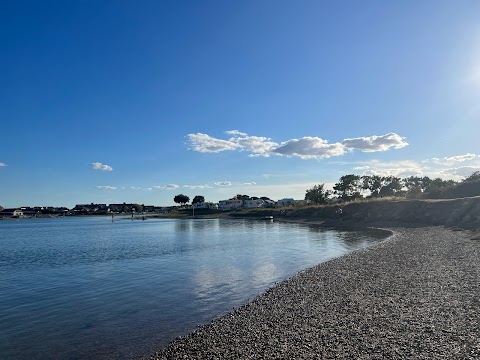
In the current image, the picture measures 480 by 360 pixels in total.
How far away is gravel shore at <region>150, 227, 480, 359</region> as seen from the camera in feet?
33.6

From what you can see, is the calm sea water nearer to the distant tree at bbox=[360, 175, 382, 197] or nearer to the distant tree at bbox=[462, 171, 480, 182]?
the distant tree at bbox=[462, 171, 480, 182]

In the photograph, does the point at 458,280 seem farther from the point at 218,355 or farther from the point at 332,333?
the point at 218,355

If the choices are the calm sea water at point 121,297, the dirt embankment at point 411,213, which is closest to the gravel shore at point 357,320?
the calm sea water at point 121,297

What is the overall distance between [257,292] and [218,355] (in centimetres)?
957

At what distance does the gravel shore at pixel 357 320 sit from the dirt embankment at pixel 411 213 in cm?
3357

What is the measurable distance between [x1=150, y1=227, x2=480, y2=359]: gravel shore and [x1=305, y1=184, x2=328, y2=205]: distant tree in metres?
126

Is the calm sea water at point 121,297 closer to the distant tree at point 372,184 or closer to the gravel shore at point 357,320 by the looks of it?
the gravel shore at point 357,320

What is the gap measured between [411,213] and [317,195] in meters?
80.1

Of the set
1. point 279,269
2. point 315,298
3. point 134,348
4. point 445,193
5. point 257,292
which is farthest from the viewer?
point 445,193

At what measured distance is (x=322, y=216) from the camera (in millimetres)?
109125

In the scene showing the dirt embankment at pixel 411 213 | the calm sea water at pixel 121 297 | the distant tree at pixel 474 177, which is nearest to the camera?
the calm sea water at pixel 121 297

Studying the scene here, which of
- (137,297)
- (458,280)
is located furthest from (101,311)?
(458,280)

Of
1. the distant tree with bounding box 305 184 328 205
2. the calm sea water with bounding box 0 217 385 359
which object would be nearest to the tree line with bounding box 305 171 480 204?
the distant tree with bounding box 305 184 328 205

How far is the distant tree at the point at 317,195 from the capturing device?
14682 centimetres
